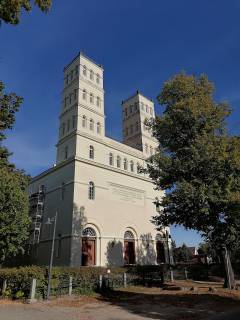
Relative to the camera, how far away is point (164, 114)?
78.3ft

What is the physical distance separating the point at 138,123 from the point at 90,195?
16843mm

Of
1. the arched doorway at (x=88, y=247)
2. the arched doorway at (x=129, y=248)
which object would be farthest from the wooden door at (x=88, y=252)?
the arched doorway at (x=129, y=248)

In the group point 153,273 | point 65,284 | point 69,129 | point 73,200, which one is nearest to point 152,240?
point 153,273

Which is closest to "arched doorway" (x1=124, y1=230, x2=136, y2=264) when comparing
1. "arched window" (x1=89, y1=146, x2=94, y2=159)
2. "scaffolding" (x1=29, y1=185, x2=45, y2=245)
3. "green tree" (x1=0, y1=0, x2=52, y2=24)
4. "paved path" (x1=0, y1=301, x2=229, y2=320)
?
"arched window" (x1=89, y1=146, x2=94, y2=159)

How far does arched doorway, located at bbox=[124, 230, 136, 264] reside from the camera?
34.8 metres

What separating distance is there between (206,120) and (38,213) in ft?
80.4

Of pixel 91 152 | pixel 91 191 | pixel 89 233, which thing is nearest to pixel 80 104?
pixel 91 152

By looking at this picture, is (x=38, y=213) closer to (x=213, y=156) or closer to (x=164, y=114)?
(x=164, y=114)

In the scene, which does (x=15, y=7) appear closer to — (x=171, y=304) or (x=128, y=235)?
(x=171, y=304)

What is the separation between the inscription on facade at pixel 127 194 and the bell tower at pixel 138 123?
7.22 m

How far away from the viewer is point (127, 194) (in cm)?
3741

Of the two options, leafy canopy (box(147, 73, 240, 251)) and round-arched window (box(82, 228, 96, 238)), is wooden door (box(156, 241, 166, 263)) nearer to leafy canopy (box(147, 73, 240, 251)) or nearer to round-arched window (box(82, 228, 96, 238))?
round-arched window (box(82, 228, 96, 238))

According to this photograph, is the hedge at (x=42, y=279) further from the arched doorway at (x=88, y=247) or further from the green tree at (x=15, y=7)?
the green tree at (x=15, y=7)

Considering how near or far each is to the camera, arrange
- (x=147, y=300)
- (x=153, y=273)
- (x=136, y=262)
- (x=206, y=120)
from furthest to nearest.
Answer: (x=136, y=262) → (x=153, y=273) → (x=206, y=120) → (x=147, y=300)
